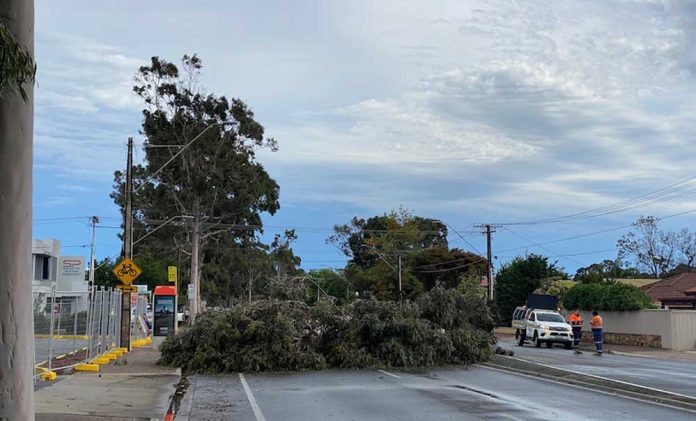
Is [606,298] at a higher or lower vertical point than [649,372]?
higher

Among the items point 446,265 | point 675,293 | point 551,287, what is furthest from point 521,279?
point 446,265

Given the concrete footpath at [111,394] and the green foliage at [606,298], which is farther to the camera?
the green foliage at [606,298]

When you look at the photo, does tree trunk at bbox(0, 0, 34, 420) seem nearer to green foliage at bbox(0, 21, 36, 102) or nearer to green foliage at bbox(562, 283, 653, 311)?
green foliage at bbox(0, 21, 36, 102)

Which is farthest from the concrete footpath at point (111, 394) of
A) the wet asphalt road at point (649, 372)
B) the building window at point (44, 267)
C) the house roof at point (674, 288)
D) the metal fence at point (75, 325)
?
the building window at point (44, 267)

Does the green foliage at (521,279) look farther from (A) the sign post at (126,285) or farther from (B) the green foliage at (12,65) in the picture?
(B) the green foliage at (12,65)

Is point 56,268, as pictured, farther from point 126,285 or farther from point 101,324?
point 101,324

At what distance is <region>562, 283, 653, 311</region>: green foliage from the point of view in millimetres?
37844

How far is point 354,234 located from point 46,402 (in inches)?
3533

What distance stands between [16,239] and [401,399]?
9.73 meters

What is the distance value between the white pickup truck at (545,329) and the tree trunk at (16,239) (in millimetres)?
32165

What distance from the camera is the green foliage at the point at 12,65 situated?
214 inches

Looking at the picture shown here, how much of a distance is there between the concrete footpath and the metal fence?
114 centimetres

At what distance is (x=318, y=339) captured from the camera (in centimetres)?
2242

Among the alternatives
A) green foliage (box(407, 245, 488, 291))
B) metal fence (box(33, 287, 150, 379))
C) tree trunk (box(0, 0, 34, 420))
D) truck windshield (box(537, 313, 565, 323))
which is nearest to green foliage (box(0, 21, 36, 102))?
tree trunk (box(0, 0, 34, 420))
